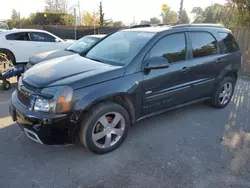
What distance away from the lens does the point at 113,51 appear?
12.4ft

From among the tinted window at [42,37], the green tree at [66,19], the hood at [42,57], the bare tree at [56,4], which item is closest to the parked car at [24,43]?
the tinted window at [42,37]

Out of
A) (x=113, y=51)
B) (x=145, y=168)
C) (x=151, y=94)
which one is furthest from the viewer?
(x=113, y=51)

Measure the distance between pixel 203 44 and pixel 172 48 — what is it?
2.78 ft

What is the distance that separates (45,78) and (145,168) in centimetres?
174

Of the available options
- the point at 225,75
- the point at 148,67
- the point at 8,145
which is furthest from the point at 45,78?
the point at 225,75

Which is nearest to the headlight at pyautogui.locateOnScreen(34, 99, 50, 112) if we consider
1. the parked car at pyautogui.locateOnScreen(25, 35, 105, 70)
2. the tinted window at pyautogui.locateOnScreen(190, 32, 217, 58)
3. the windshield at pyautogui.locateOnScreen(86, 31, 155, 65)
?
the windshield at pyautogui.locateOnScreen(86, 31, 155, 65)

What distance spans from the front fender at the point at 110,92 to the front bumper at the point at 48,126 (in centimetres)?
18

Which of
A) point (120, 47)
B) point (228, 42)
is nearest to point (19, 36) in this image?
point (120, 47)

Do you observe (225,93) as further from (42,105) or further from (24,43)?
(24,43)

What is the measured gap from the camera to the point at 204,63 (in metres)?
4.17

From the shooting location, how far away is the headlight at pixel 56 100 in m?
2.67

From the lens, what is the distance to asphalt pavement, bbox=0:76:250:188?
2.66 meters

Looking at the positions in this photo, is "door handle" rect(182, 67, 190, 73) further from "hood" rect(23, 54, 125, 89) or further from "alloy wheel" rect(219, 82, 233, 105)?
"alloy wheel" rect(219, 82, 233, 105)

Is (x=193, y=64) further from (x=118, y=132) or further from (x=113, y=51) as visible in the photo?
(x=118, y=132)
